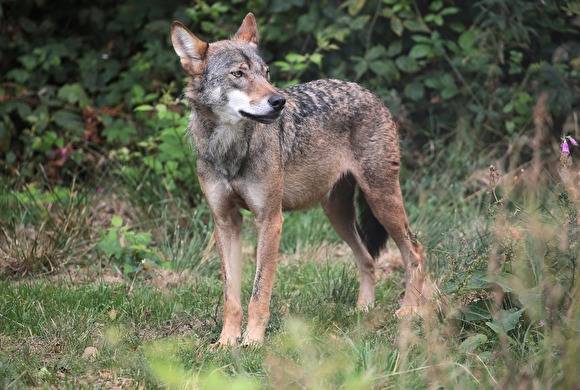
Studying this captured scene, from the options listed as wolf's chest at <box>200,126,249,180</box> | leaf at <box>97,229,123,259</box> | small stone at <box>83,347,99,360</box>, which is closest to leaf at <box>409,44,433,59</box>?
leaf at <box>97,229,123,259</box>

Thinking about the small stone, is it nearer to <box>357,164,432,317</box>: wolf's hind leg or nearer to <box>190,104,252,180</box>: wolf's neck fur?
<box>190,104,252,180</box>: wolf's neck fur

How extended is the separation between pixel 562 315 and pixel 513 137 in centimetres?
462

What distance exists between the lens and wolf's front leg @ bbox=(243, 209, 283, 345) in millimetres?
5504

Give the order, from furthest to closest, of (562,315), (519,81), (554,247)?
(519,81), (554,247), (562,315)

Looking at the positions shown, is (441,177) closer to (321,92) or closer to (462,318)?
(321,92)

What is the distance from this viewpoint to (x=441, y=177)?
345 inches

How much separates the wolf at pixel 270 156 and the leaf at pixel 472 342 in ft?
2.29

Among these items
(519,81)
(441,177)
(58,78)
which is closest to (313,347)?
(441,177)

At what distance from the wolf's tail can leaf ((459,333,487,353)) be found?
2.03 m

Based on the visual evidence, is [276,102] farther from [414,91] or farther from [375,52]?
[414,91]

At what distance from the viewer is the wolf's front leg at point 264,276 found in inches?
217

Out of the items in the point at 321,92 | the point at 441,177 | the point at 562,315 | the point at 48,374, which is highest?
the point at 321,92

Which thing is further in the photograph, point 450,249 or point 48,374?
point 450,249

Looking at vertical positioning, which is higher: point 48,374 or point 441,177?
point 48,374
